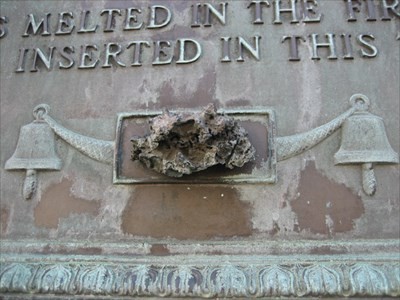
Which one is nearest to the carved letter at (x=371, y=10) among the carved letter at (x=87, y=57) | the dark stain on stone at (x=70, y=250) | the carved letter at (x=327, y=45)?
the carved letter at (x=327, y=45)

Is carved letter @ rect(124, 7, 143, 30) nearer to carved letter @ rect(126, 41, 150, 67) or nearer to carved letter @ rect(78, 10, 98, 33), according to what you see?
carved letter @ rect(126, 41, 150, 67)

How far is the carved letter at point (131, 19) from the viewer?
17.8 feet

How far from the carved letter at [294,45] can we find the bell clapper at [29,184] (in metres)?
2.71

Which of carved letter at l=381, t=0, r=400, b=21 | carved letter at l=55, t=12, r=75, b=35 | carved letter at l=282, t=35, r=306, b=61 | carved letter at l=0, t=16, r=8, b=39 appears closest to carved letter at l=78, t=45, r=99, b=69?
carved letter at l=55, t=12, r=75, b=35

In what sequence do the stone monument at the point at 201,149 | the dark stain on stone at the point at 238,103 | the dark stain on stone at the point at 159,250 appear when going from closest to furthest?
the stone monument at the point at 201,149 → the dark stain on stone at the point at 159,250 → the dark stain on stone at the point at 238,103

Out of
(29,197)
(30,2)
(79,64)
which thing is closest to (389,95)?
(79,64)

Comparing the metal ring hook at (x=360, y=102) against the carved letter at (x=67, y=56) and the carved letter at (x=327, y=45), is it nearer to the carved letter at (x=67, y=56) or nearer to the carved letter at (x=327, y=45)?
the carved letter at (x=327, y=45)

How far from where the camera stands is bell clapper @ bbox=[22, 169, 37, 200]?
4.71 metres

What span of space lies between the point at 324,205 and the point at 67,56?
2.99m

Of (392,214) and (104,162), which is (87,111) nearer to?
(104,162)

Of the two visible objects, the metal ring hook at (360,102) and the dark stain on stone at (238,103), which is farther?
the dark stain on stone at (238,103)

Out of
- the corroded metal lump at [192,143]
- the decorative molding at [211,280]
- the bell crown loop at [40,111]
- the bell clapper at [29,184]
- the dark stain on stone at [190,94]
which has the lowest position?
the decorative molding at [211,280]

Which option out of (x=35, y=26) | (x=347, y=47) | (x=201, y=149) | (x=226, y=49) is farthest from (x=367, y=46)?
(x=35, y=26)

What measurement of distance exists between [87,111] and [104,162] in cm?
61
